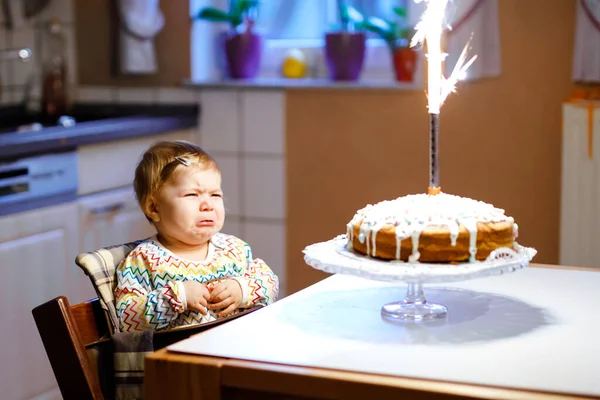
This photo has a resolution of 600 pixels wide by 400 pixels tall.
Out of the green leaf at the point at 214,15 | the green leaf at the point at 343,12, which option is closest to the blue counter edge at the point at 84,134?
the green leaf at the point at 214,15

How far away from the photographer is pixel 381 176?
10.5 feet

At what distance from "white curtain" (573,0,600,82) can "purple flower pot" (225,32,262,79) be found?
1.11m

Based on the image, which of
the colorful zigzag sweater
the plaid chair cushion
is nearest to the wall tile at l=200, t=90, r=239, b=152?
the colorful zigzag sweater

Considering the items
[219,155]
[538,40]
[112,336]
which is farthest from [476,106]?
[112,336]

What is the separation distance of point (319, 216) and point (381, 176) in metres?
0.27

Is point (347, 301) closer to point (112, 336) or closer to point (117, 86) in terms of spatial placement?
point (112, 336)

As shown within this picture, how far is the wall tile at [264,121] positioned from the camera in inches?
131

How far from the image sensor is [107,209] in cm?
295

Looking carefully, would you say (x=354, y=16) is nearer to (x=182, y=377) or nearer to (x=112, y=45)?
(x=112, y=45)

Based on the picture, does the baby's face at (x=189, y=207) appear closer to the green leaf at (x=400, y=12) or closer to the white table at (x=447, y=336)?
the white table at (x=447, y=336)

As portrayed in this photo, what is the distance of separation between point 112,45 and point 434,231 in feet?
8.14

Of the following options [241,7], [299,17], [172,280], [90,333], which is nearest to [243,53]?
[241,7]

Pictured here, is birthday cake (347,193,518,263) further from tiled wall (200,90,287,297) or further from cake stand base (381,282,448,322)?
tiled wall (200,90,287,297)

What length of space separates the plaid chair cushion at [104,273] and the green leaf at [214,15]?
180 centimetres
